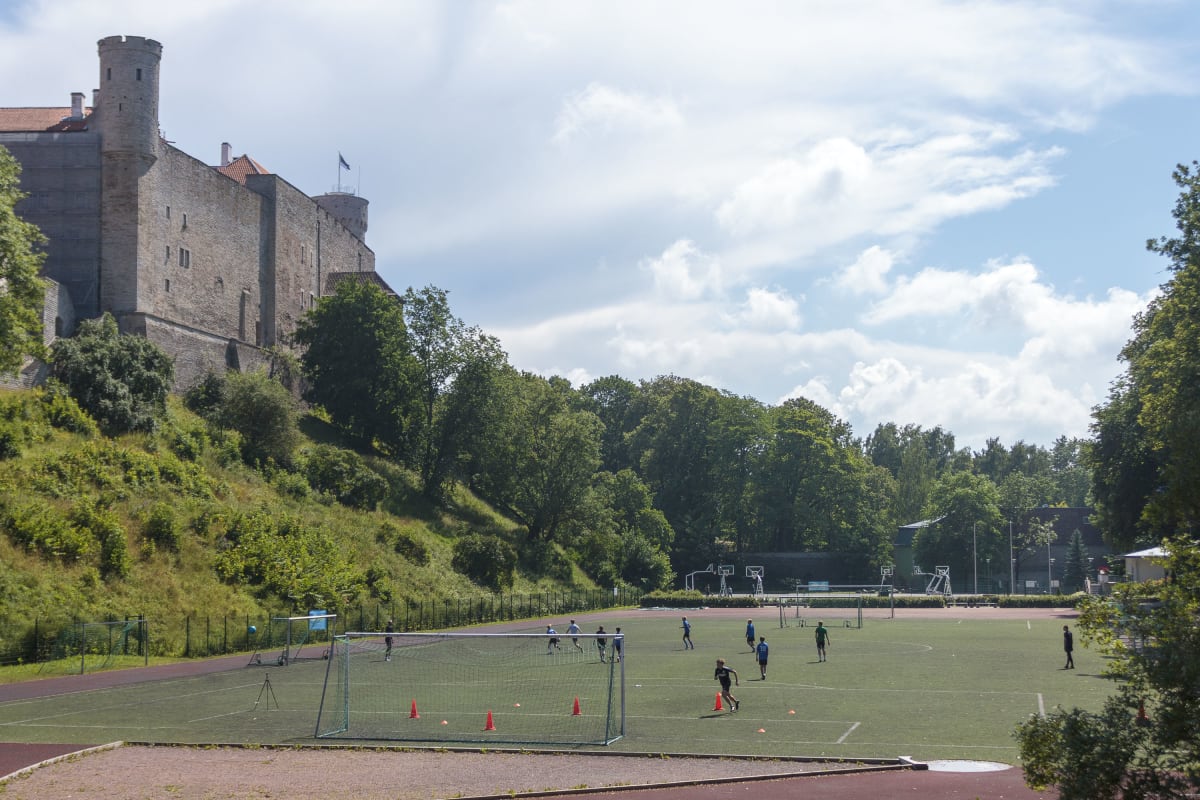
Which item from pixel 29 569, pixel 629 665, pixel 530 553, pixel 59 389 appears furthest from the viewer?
pixel 530 553

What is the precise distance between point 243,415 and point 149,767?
49538mm

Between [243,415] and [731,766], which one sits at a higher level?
[243,415]

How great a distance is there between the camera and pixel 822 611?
81500 mm

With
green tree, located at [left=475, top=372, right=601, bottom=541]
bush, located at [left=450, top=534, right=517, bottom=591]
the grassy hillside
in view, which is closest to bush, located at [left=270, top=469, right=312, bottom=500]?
the grassy hillside

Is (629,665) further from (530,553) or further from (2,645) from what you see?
(530,553)

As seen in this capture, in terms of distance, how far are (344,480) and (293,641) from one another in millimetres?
24047

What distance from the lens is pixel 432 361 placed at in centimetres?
8981

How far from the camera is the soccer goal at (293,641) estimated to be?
42.7 meters

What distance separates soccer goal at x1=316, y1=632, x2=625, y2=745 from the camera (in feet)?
82.1

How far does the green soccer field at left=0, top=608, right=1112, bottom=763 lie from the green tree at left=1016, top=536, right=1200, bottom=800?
935 cm

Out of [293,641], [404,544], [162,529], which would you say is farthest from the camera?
[404,544]

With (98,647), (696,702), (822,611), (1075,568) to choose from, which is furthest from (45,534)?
(1075,568)

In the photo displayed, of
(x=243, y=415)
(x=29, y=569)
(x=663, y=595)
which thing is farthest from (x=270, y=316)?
(x=29, y=569)

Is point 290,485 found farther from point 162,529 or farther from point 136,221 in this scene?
point 136,221
